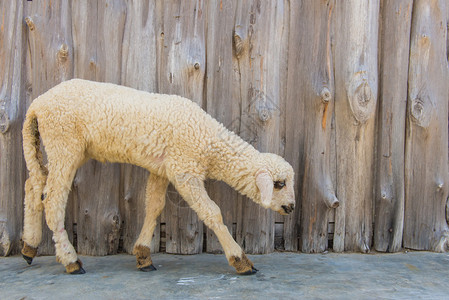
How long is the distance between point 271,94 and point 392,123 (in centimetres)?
118

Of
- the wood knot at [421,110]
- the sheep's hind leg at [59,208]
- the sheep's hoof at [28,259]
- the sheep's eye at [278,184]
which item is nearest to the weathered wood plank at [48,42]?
the sheep's hind leg at [59,208]

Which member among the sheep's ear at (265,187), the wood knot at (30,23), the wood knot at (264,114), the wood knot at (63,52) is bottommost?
the sheep's ear at (265,187)

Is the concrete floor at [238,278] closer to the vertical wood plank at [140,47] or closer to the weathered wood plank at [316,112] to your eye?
the weathered wood plank at [316,112]

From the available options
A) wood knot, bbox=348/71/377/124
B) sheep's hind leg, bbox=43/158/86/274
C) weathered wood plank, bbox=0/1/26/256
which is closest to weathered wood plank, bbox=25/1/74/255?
weathered wood plank, bbox=0/1/26/256

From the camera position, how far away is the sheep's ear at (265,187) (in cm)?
312

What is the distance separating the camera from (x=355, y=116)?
375cm

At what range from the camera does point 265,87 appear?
379 centimetres

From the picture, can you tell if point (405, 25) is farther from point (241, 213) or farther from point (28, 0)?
point (28, 0)

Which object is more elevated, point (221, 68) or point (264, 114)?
point (221, 68)

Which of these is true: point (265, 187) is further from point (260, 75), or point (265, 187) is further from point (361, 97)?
point (361, 97)

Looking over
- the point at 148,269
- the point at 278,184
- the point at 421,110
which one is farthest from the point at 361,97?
the point at 148,269

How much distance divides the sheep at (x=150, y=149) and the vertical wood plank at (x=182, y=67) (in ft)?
1.55

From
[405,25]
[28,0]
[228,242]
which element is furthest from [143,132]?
[405,25]

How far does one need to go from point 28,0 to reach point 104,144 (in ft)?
5.75
